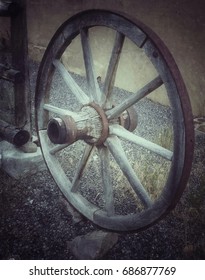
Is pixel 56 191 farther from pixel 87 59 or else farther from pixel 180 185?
pixel 180 185

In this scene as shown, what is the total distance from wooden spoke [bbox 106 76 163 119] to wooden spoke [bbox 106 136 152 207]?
17 centimetres

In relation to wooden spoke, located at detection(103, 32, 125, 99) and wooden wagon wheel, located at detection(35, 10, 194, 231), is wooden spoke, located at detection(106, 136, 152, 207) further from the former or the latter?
wooden spoke, located at detection(103, 32, 125, 99)

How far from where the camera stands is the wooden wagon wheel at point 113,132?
1735 millimetres

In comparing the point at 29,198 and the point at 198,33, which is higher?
the point at 198,33

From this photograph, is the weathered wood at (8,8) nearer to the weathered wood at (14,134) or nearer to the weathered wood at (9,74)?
the weathered wood at (9,74)

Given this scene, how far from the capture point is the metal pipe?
290 centimetres

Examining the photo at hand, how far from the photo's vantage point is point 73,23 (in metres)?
2.21

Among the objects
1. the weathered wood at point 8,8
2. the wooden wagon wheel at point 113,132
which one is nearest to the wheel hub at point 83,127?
the wooden wagon wheel at point 113,132

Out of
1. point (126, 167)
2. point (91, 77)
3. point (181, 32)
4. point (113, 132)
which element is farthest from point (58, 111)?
point (181, 32)

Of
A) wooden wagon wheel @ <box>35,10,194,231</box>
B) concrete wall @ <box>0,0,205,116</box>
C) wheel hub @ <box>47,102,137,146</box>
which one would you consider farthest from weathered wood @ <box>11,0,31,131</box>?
concrete wall @ <box>0,0,205,116</box>

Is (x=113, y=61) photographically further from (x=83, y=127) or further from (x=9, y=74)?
(x=9, y=74)

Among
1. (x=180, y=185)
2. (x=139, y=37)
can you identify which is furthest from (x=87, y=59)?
(x=180, y=185)

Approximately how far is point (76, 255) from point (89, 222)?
1.12ft

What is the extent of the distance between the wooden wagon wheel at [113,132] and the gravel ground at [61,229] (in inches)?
9.0
